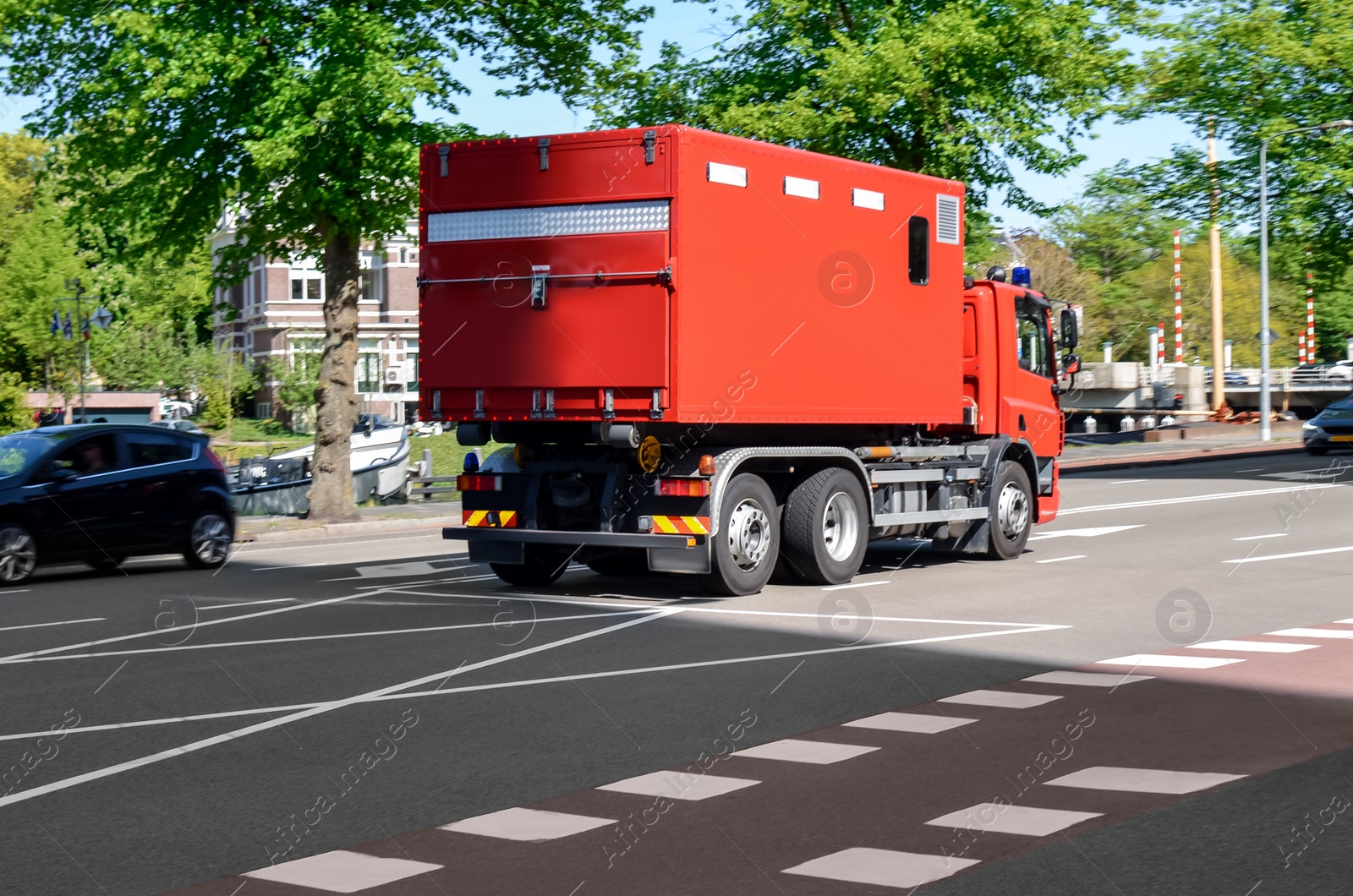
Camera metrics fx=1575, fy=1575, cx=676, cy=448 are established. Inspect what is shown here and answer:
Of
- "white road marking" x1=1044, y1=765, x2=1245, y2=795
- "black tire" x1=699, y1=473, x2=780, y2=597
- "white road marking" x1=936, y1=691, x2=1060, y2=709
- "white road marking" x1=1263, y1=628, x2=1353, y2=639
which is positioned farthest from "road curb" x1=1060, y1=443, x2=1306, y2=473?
"white road marking" x1=1044, y1=765, x2=1245, y2=795

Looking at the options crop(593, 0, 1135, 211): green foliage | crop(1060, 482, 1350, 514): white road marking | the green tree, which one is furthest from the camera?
crop(593, 0, 1135, 211): green foliage

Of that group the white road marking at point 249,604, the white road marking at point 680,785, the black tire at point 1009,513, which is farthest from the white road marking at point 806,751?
the black tire at point 1009,513

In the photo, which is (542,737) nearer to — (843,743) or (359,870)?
(843,743)

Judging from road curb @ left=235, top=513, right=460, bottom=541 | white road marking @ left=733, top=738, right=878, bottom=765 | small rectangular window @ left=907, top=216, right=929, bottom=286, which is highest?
small rectangular window @ left=907, top=216, right=929, bottom=286

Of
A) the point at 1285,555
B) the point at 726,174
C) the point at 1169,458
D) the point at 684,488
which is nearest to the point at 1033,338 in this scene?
the point at 1285,555

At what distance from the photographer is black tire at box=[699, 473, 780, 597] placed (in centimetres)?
1243

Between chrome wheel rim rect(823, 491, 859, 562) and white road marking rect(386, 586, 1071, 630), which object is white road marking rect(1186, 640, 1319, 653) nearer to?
white road marking rect(386, 586, 1071, 630)

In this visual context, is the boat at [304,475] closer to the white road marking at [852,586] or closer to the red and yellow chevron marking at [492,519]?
the red and yellow chevron marking at [492,519]

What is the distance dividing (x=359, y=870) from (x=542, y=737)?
7.28 ft

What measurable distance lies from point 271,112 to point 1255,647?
14.7 m

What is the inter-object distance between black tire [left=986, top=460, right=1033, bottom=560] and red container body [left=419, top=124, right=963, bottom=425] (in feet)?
7.22

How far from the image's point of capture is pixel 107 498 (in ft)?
51.3

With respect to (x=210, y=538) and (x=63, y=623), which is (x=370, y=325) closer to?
(x=210, y=538)

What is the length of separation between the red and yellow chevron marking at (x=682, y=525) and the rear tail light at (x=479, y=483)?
1.62 meters
